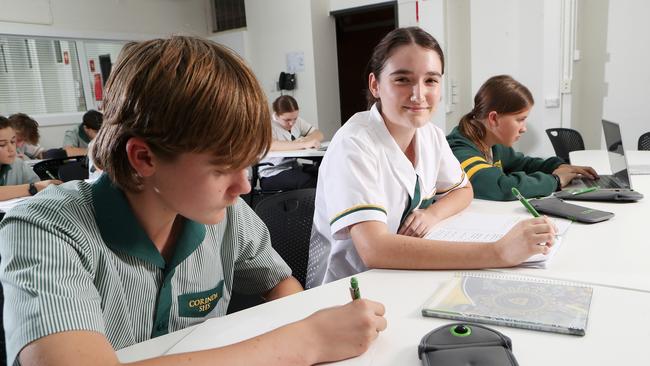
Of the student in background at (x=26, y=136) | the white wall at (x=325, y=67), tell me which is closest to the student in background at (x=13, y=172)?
the student in background at (x=26, y=136)

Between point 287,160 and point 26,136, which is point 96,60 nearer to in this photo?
point 26,136

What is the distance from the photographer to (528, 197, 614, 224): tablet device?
56.1 inches

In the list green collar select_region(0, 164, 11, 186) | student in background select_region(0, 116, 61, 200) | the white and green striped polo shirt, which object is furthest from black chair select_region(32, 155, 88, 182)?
the white and green striped polo shirt

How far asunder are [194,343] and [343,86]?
6725 millimetres

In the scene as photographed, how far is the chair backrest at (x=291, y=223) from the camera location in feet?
5.01

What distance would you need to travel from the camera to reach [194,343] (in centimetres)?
82

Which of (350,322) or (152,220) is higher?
(152,220)

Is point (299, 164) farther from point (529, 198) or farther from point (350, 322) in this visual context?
point (350, 322)

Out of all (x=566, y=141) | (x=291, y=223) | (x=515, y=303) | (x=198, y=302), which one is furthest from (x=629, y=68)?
(x=198, y=302)

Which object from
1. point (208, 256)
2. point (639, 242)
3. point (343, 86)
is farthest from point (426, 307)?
point (343, 86)

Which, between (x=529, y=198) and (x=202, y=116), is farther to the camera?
(x=529, y=198)

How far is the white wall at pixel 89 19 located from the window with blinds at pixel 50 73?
0.12 meters

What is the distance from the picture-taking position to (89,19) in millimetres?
6109

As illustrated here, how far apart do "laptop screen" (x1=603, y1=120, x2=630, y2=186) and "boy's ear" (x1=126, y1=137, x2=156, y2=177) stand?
1748mm
